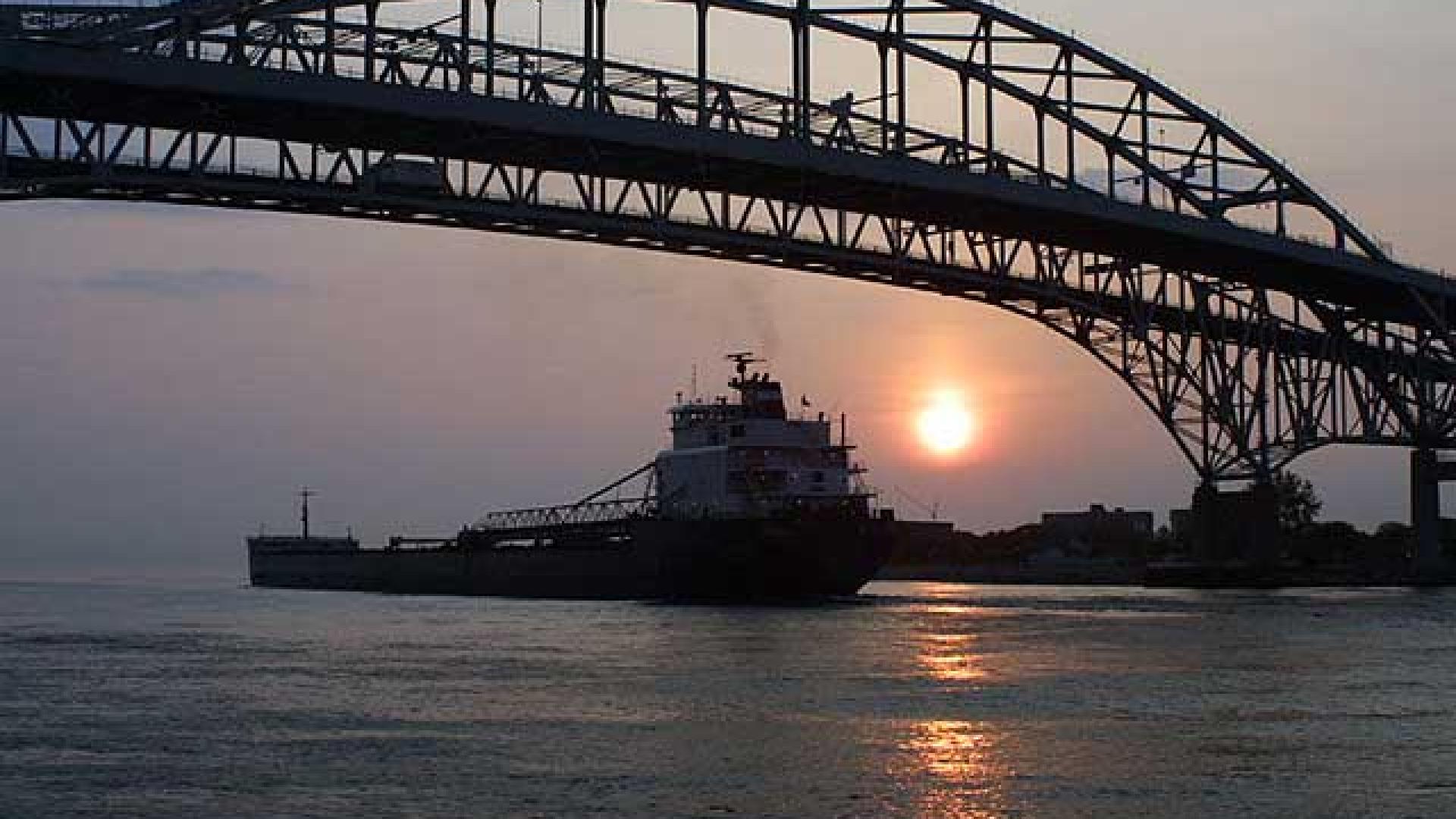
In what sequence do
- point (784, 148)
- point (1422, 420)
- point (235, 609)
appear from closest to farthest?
point (784, 148)
point (235, 609)
point (1422, 420)

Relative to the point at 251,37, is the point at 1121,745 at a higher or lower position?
lower

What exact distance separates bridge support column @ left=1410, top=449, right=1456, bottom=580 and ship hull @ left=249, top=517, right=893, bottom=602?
32580 mm

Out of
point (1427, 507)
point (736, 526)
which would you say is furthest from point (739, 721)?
point (1427, 507)

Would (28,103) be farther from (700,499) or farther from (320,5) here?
(700,499)

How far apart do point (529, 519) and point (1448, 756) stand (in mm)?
68943

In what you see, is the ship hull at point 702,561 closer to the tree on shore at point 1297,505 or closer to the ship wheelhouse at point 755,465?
the ship wheelhouse at point 755,465

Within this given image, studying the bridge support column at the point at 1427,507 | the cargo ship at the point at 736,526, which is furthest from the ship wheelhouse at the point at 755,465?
the bridge support column at the point at 1427,507

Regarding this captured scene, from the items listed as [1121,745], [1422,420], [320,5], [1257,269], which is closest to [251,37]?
[320,5]

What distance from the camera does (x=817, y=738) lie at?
2689 centimetres

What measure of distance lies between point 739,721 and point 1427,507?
71.4 m

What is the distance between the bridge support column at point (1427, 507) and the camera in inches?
3605

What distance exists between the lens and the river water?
21.9m

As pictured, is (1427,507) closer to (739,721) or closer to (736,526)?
(736,526)

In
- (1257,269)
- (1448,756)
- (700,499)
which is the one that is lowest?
(1448,756)
